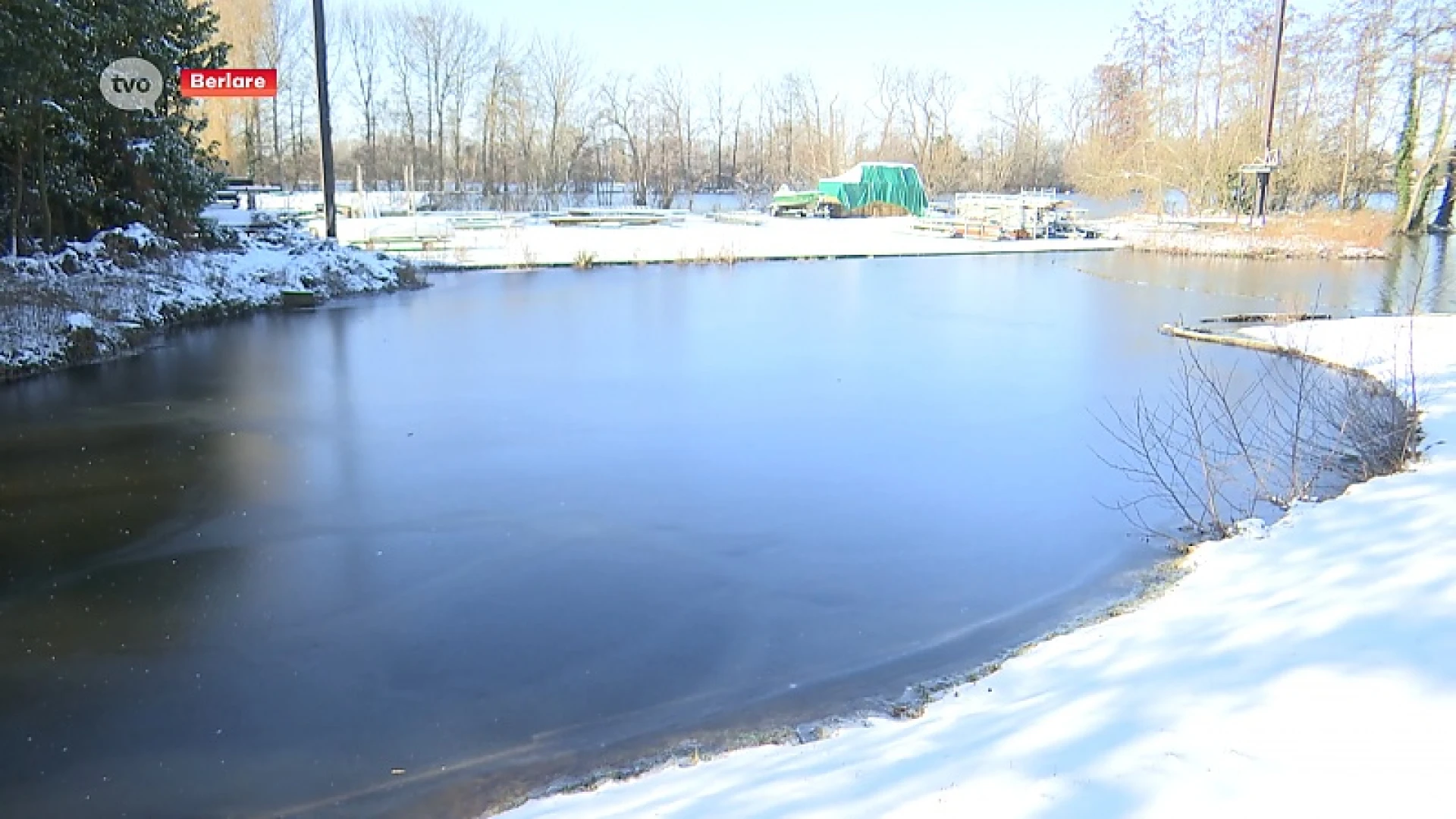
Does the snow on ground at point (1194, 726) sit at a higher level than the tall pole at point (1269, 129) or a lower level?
lower

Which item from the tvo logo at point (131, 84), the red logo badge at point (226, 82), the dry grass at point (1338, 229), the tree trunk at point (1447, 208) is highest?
the red logo badge at point (226, 82)

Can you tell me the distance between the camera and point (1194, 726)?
2799 mm

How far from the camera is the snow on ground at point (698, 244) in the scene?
2088cm

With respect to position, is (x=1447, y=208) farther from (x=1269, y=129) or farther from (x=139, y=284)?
(x=139, y=284)

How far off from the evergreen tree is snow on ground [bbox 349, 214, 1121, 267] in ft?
18.8

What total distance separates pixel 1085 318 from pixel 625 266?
9.51 m

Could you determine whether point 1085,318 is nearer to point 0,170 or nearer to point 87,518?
point 87,518

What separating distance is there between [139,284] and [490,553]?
31.3ft

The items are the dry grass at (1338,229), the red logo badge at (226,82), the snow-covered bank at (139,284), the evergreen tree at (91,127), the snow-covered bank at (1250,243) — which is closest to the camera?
the snow-covered bank at (139,284)

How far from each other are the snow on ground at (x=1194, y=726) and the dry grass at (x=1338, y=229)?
70.0 ft

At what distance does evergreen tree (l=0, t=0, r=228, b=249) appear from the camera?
1039 centimetres

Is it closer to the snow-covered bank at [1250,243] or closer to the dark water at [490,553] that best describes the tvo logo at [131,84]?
the dark water at [490,553]

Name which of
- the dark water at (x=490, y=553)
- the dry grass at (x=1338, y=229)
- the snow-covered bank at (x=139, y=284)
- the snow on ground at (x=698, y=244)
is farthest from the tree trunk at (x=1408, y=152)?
the snow-covered bank at (x=139, y=284)

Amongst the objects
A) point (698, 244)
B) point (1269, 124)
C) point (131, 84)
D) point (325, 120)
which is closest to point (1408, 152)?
point (1269, 124)
